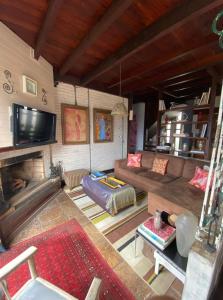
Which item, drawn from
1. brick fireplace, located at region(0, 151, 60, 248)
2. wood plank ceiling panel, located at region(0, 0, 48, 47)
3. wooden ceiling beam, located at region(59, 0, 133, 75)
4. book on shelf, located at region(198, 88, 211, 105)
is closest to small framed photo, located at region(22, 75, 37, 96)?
wood plank ceiling panel, located at region(0, 0, 48, 47)

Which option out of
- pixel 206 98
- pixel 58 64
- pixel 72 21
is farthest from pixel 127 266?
pixel 58 64

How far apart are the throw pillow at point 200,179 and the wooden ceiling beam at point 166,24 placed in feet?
7.00

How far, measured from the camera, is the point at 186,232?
1152 millimetres

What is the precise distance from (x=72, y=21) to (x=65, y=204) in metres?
2.83

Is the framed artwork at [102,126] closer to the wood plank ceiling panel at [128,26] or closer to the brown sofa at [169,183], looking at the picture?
the brown sofa at [169,183]

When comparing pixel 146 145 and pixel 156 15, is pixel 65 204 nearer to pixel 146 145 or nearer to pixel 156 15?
pixel 156 15

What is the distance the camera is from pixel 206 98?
122 inches

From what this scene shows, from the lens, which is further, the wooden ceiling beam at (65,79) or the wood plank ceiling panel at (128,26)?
the wooden ceiling beam at (65,79)

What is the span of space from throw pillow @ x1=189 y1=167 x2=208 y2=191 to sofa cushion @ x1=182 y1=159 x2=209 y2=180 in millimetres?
169

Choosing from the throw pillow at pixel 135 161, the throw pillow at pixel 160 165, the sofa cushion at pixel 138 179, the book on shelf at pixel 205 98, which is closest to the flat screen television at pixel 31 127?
the sofa cushion at pixel 138 179

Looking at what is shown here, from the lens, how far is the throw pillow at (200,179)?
2314mm

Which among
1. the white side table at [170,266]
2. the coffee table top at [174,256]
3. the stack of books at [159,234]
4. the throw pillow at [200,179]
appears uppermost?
the throw pillow at [200,179]

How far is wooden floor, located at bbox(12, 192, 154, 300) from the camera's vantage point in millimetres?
1332

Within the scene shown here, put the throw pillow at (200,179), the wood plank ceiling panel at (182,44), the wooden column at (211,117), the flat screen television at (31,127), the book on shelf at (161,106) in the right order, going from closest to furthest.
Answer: the wood plank ceiling panel at (182,44) → the flat screen television at (31,127) → the throw pillow at (200,179) → the wooden column at (211,117) → the book on shelf at (161,106)
